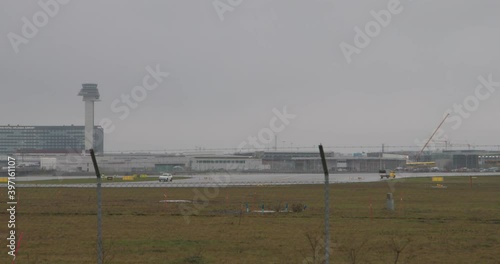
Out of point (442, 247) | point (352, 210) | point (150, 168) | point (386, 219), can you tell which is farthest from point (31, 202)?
point (150, 168)

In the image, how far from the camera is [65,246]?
70.5 ft

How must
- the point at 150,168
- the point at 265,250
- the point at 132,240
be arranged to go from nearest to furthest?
the point at 265,250 → the point at 132,240 → the point at 150,168

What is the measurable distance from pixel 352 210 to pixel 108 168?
14011cm

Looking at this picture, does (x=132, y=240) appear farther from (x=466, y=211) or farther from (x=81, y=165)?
(x=81, y=165)

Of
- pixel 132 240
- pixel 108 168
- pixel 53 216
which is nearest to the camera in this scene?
pixel 132 240

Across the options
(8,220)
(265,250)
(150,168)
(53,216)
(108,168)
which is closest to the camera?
(265,250)

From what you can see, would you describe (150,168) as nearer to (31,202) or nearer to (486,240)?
(31,202)

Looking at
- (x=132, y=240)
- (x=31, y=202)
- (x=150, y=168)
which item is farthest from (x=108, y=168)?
(x=132, y=240)

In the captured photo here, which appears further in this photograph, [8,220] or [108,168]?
[108,168]

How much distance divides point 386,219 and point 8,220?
19.4 m

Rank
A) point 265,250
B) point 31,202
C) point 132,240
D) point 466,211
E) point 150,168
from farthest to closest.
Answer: point 150,168 < point 31,202 < point 466,211 < point 132,240 < point 265,250

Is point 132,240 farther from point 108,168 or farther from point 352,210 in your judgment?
point 108,168

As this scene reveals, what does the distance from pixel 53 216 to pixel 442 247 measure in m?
21.2

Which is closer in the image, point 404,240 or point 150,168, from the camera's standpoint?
point 404,240
